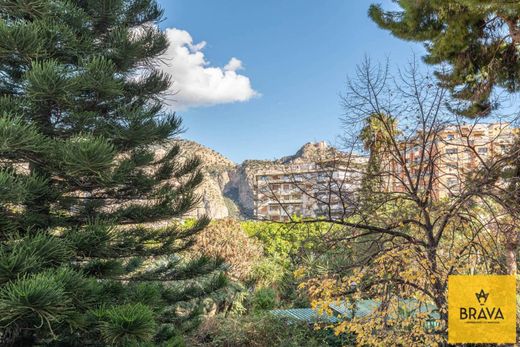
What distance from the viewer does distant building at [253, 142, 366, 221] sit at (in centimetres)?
335

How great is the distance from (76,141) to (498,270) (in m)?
3.16

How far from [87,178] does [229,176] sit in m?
25.6

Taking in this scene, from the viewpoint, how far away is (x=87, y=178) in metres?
3.59

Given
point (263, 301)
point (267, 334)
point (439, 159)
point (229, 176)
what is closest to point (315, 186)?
point (439, 159)

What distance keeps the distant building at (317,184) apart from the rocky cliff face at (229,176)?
0.12m

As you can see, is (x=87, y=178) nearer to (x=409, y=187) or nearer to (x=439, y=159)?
(x=409, y=187)

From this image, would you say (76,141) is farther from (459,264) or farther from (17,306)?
(459,264)

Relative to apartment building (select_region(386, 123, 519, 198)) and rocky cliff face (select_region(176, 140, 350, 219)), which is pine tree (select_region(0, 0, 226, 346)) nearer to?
rocky cliff face (select_region(176, 140, 350, 219))

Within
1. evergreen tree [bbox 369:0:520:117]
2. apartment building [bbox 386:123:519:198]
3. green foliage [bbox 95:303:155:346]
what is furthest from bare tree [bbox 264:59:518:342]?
evergreen tree [bbox 369:0:520:117]

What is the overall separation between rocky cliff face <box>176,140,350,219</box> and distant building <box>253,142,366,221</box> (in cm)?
12

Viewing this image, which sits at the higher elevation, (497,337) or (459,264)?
(459,264)

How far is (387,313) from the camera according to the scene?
9.98ft

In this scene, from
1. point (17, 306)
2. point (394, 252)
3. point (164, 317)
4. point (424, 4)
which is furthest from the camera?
point (424, 4)

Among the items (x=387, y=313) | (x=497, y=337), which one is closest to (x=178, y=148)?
(x=387, y=313)
